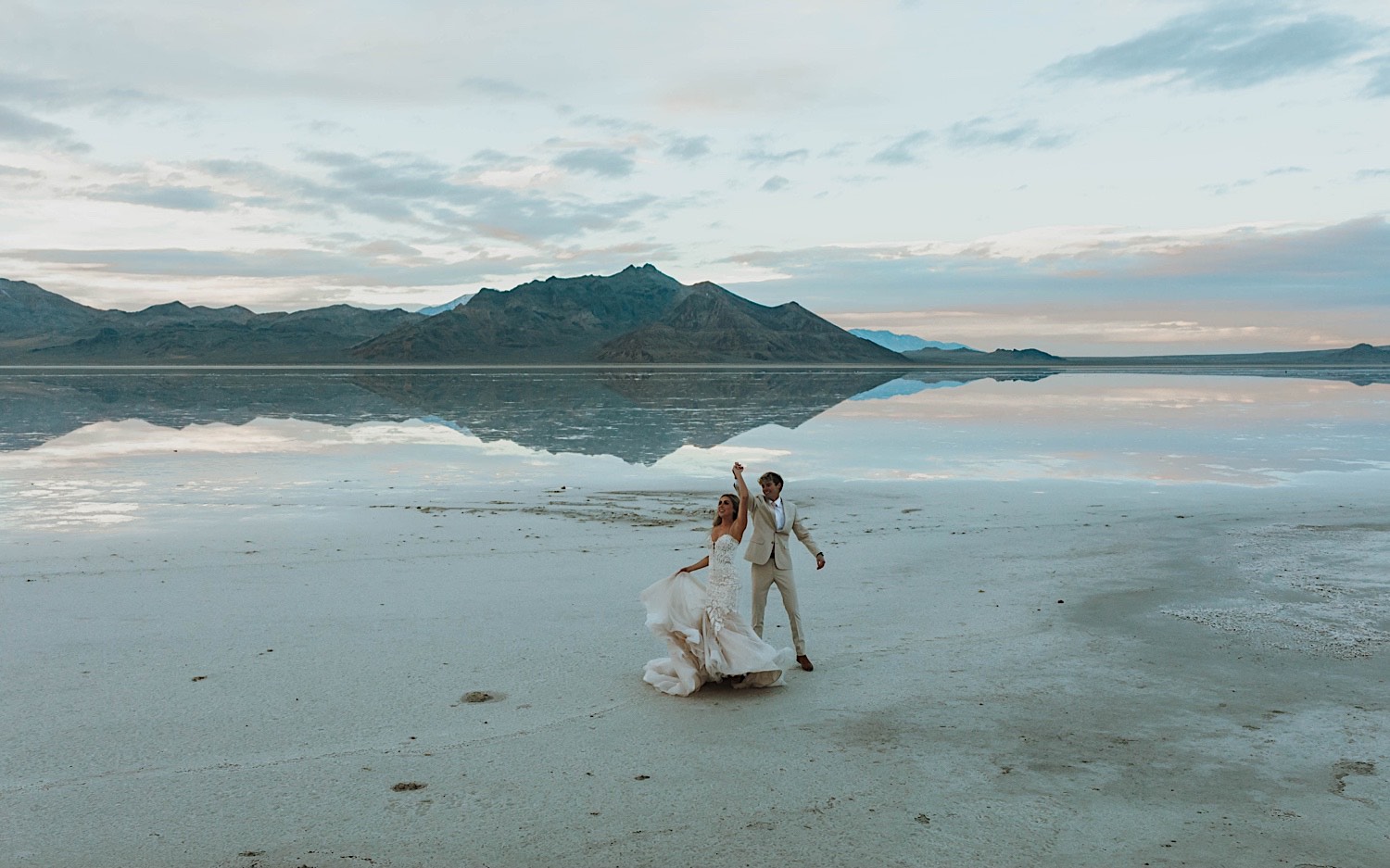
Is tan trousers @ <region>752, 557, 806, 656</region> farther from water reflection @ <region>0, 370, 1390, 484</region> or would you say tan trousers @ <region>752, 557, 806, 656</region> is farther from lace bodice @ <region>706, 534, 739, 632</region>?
water reflection @ <region>0, 370, 1390, 484</region>

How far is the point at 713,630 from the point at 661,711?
723 mm

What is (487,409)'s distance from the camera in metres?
40.0

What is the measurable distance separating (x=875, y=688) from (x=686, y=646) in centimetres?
131

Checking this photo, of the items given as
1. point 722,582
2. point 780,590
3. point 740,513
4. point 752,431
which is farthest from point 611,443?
point 722,582

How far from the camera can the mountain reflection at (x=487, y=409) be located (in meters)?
28.1

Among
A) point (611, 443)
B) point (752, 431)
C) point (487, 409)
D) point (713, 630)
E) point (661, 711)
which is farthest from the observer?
point (487, 409)

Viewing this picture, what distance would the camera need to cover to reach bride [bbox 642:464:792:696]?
727 cm

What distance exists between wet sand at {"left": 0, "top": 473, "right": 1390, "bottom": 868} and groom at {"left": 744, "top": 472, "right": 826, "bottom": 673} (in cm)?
50

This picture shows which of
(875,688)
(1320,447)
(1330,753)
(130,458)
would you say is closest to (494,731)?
(875,688)

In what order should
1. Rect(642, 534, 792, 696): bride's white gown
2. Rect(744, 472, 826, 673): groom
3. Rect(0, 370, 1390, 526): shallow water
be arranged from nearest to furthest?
Rect(642, 534, 792, 696): bride's white gown, Rect(744, 472, 826, 673): groom, Rect(0, 370, 1390, 526): shallow water

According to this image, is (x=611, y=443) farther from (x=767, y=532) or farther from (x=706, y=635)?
(x=706, y=635)

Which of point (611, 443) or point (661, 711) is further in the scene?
point (611, 443)

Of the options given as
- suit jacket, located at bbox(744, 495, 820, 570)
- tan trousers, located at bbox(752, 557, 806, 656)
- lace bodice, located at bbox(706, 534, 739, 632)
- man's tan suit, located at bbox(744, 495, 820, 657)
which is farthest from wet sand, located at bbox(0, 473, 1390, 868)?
suit jacket, located at bbox(744, 495, 820, 570)

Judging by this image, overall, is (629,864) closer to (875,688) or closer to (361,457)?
(875,688)
